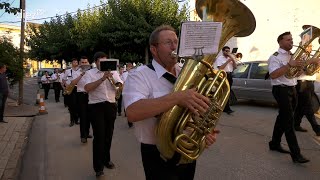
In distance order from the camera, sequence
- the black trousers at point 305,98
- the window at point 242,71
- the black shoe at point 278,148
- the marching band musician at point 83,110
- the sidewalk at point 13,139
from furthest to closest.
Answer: the window at point 242,71, the marching band musician at point 83,110, the black trousers at point 305,98, the black shoe at point 278,148, the sidewalk at point 13,139

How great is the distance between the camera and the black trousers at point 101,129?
5.49 m

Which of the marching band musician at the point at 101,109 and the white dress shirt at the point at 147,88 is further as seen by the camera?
the marching band musician at the point at 101,109

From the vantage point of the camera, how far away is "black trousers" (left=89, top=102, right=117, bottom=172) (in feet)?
18.0

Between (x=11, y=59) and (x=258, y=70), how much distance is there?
33.6ft

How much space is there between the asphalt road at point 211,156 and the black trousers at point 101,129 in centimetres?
26

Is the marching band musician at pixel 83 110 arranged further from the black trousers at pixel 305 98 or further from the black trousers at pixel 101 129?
the black trousers at pixel 305 98

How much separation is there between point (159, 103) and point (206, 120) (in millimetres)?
354

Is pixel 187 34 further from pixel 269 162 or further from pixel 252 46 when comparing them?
pixel 252 46

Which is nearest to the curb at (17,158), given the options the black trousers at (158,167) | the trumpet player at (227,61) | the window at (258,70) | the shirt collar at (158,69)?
the black trousers at (158,167)

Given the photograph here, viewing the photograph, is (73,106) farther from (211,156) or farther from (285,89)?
(285,89)

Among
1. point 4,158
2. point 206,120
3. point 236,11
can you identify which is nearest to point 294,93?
point 236,11

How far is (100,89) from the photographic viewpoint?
578 cm

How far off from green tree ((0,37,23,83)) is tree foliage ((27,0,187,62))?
6811 mm

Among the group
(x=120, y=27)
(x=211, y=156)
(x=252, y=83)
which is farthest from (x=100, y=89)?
(x=120, y=27)
